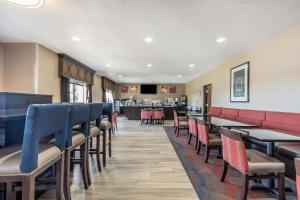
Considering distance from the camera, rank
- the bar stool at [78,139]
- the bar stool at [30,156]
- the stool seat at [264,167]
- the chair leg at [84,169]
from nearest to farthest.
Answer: the bar stool at [30,156] → the bar stool at [78,139] → the stool seat at [264,167] → the chair leg at [84,169]

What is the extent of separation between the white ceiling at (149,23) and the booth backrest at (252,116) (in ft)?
5.73

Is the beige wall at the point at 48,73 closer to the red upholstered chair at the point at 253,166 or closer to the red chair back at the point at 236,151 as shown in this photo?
the red chair back at the point at 236,151

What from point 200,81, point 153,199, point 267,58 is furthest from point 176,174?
point 200,81

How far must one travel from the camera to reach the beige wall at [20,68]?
5059 millimetres

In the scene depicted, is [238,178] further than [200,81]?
No

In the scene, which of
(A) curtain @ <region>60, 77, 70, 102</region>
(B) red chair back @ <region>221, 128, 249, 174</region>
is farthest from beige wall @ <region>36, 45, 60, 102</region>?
(B) red chair back @ <region>221, 128, 249, 174</region>

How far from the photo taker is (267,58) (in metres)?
4.95

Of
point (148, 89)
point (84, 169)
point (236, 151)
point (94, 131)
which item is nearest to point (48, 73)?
point (94, 131)

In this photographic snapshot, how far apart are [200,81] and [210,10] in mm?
8667

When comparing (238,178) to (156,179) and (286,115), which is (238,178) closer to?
(156,179)

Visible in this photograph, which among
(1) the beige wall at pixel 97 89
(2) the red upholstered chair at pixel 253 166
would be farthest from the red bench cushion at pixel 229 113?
(1) the beige wall at pixel 97 89

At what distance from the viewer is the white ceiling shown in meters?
3.04

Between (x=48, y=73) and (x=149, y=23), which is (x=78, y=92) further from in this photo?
(x=149, y=23)

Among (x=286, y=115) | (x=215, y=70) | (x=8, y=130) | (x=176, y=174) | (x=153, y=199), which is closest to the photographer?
(x=8, y=130)
